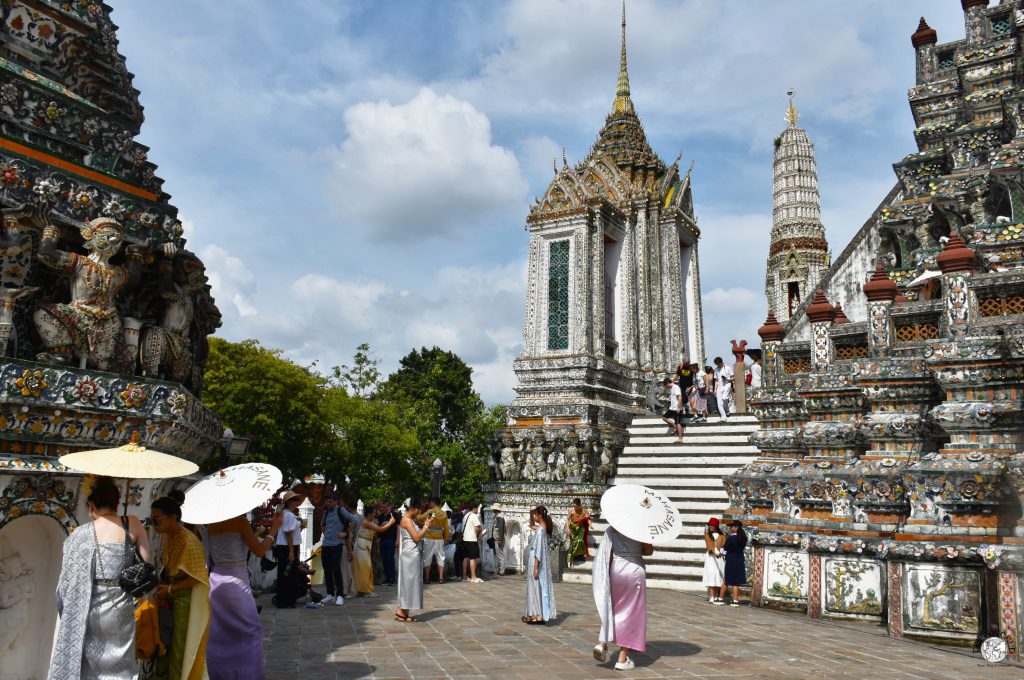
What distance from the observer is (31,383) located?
4.65 meters

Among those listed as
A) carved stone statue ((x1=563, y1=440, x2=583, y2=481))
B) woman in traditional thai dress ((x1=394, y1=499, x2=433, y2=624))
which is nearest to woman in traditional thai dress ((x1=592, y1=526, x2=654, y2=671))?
woman in traditional thai dress ((x1=394, y1=499, x2=433, y2=624))

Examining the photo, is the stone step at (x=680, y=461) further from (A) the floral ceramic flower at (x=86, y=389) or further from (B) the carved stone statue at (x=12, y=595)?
(B) the carved stone statue at (x=12, y=595)

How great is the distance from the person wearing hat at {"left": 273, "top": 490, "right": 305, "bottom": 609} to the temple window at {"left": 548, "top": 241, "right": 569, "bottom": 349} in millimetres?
9151

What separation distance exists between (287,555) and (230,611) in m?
5.36

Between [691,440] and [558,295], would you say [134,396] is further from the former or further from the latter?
[558,295]

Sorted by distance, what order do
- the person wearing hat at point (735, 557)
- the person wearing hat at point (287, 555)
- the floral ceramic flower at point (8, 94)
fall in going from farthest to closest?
→ the person wearing hat at point (735, 557)
the person wearing hat at point (287, 555)
the floral ceramic flower at point (8, 94)

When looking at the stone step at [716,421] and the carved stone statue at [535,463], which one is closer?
the carved stone statue at [535,463]

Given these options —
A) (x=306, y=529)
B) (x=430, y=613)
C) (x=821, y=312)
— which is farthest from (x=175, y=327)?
(x=306, y=529)

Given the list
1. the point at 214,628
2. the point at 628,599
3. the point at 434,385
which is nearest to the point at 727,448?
the point at 628,599

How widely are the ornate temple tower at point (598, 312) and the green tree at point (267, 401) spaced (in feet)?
31.9

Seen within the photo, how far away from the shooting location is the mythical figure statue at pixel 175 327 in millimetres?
5559

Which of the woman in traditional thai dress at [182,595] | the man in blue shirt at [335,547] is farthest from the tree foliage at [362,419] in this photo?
the woman in traditional thai dress at [182,595]

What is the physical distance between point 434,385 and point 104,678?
3392 cm

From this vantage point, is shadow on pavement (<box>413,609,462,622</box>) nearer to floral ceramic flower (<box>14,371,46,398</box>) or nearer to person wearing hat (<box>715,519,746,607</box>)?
person wearing hat (<box>715,519,746,607</box>)
